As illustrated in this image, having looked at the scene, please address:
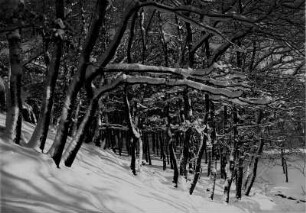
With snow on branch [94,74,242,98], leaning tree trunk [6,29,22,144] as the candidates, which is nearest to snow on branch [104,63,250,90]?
snow on branch [94,74,242,98]

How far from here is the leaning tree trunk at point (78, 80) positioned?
6781mm

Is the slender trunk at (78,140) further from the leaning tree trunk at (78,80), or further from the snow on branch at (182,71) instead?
the snow on branch at (182,71)

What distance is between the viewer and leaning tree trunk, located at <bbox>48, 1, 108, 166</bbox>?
6781 millimetres

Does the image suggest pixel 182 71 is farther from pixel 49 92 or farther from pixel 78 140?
pixel 49 92

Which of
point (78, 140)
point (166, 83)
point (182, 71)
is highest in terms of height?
point (182, 71)

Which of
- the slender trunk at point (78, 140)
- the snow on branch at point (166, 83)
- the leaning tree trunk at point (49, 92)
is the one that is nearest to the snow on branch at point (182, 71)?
the snow on branch at point (166, 83)

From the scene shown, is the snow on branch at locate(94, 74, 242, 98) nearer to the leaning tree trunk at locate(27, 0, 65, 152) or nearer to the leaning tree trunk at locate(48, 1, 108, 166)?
the leaning tree trunk at locate(48, 1, 108, 166)

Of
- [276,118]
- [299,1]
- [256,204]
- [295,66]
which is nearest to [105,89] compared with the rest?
[299,1]

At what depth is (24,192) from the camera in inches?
166

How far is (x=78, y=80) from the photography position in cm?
703

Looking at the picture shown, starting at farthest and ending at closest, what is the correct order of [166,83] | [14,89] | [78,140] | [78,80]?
[78,140] → [78,80] → [166,83] → [14,89]

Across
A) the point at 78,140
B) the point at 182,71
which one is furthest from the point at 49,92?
the point at 182,71

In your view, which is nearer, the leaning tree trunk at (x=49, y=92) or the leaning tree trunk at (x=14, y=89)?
the leaning tree trunk at (x=14, y=89)

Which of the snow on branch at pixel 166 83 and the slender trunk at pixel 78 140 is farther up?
the snow on branch at pixel 166 83
